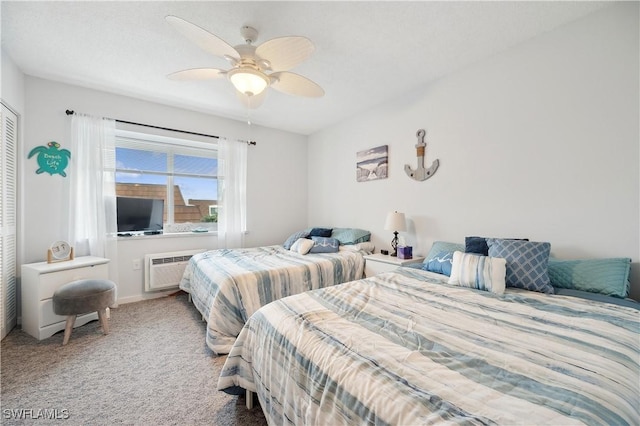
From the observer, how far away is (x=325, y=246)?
3.36 m

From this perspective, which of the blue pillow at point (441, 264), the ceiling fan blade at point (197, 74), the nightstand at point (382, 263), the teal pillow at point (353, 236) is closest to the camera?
the ceiling fan blade at point (197, 74)

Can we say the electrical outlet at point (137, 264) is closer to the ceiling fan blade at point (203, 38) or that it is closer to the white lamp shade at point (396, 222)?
the ceiling fan blade at point (203, 38)

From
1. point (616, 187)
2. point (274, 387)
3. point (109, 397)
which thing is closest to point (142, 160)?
point (109, 397)

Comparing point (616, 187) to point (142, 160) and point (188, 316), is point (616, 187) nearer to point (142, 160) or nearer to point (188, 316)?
point (188, 316)

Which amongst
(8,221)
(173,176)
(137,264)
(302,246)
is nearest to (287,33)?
(302,246)

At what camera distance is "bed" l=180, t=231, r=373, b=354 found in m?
2.20

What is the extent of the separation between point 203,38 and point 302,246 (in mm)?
2343

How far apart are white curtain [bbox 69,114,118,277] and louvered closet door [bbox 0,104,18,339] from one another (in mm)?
429

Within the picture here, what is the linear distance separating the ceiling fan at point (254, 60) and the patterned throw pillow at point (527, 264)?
1951 mm

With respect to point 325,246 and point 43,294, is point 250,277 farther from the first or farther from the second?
point 43,294

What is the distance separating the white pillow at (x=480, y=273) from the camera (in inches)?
68.4

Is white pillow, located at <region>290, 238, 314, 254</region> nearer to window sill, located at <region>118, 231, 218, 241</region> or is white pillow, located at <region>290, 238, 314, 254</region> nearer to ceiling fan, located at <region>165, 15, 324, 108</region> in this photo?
window sill, located at <region>118, 231, 218, 241</region>

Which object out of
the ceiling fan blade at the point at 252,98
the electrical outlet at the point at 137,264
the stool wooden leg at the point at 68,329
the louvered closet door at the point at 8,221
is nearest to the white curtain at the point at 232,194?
the electrical outlet at the point at 137,264

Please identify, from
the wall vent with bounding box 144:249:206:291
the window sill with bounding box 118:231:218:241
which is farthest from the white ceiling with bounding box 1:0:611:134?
the wall vent with bounding box 144:249:206:291
